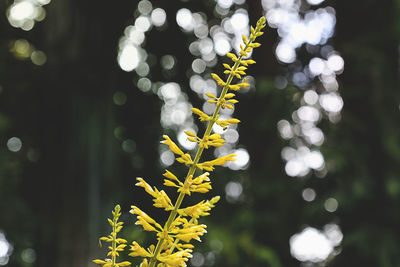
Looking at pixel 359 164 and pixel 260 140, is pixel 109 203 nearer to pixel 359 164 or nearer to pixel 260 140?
pixel 260 140

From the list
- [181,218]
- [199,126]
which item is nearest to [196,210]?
[181,218]

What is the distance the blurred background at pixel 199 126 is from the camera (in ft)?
17.2

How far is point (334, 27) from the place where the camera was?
710 cm

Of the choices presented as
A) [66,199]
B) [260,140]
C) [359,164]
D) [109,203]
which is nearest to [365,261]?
[359,164]

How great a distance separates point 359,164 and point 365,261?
0.98 meters

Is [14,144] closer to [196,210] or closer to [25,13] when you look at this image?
[25,13]

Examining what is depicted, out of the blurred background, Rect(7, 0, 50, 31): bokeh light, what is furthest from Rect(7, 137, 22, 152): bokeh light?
Rect(7, 0, 50, 31): bokeh light

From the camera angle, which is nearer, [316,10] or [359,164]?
[359,164]

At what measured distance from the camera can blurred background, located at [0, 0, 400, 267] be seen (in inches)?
206

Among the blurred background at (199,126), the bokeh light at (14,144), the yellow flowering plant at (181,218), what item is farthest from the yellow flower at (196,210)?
the bokeh light at (14,144)

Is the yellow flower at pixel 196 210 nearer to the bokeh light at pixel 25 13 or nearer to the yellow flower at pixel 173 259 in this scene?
the yellow flower at pixel 173 259

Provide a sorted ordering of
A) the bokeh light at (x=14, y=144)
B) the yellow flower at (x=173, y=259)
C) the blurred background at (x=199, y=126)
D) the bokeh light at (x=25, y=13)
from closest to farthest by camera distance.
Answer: the yellow flower at (x=173, y=259), the blurred background at (x=199, y=126), the bokeh light at (x=14, y=144), the bokeh light at (x=25, y=13)

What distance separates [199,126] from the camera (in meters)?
6.67

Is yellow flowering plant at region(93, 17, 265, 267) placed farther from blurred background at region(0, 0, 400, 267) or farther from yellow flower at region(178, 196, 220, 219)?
blurred background at region(0, 0, 400, 267)
